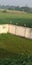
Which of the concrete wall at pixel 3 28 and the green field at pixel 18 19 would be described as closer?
the concrete wall at pixel 3 28

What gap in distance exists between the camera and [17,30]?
11422 millimetres

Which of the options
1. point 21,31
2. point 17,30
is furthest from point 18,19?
point 21,31

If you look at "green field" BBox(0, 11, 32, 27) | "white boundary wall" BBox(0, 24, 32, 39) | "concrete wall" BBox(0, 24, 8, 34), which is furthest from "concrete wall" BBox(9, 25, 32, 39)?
"green field" BBox(0, 11, 32, 27)

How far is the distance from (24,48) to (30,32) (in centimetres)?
205

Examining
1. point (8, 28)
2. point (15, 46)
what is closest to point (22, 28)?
point (8, 28)

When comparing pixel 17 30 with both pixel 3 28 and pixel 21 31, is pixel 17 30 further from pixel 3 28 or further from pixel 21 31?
pixel 3 28

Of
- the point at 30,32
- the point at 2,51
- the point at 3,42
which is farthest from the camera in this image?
the point at 30,32

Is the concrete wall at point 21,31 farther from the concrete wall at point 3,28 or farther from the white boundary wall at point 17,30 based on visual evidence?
the concrete wall at point 3,28

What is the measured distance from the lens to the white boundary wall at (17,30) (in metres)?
10.8

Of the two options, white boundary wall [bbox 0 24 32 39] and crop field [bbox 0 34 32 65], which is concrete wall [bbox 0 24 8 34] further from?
crop field [bbox 0 34 32 65]

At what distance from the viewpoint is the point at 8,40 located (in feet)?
34.1

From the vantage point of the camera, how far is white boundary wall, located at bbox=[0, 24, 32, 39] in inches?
426

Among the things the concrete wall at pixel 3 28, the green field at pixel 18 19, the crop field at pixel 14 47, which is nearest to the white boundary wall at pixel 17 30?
the concrete wall at pixel 3 28

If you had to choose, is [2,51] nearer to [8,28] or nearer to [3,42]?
[3,42]
